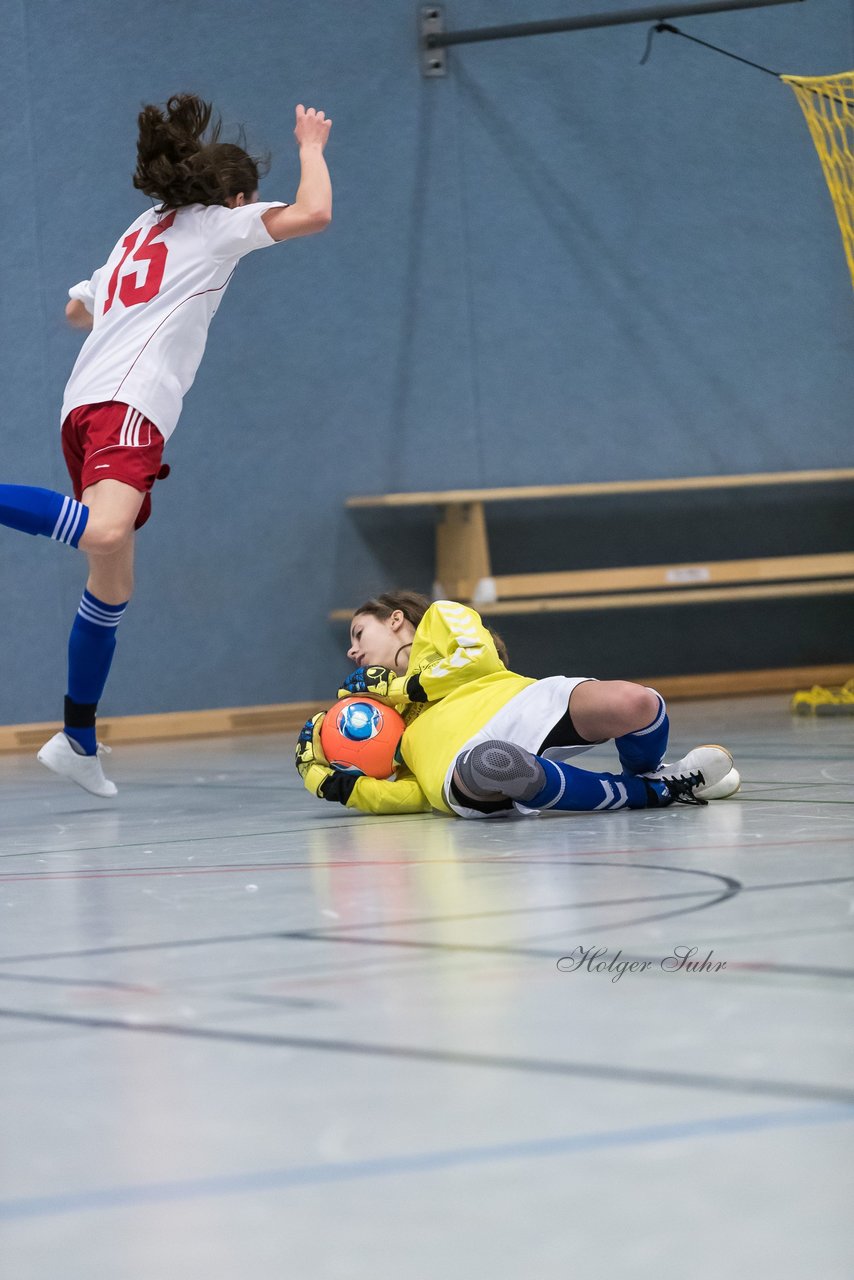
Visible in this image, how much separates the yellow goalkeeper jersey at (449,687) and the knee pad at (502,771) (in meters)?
0.11

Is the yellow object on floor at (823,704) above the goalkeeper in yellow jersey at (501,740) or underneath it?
underneath

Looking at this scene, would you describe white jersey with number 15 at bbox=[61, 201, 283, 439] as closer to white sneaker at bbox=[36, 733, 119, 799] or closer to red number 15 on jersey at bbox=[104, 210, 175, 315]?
red number 15 on jersey at bbox=[104, 210, 175, 315]

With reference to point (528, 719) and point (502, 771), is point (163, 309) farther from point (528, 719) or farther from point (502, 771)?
point (502, 771)

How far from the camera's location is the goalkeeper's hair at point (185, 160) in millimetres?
3373

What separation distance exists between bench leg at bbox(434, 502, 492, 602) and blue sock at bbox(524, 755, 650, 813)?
10.7 ft

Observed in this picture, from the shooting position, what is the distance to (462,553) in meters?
6.14

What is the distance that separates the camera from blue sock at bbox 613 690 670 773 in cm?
258

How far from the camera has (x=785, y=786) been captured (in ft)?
9.39

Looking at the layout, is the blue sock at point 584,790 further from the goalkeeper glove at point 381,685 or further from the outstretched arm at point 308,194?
the outstretched arm at point 308,194

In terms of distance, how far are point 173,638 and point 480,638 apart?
3384 mm

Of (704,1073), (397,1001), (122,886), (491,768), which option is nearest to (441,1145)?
(704,1073)

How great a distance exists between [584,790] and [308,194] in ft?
4.27

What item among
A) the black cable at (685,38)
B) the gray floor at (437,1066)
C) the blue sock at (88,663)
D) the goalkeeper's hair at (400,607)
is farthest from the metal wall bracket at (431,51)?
the gray floor at (437,1066)

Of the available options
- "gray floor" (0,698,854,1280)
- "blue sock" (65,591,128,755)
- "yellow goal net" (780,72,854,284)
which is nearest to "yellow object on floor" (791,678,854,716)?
"yellow goal net" (780,72,854,284)
